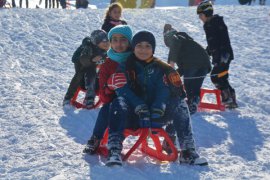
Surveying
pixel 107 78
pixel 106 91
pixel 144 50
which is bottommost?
pixel 106 91

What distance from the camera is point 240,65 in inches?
373

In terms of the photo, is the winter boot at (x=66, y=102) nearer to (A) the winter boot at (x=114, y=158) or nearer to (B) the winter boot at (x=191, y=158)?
(A) the winter boot at (x=114, y=158)

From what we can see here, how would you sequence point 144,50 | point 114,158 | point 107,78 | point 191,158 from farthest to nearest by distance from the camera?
1. point 107,78
2. point 144,50
3. point 191,158
4. point 114,158

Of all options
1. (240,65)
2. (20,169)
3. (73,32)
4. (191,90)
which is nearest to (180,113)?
(20,169)

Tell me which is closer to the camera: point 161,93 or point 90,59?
point 161,93

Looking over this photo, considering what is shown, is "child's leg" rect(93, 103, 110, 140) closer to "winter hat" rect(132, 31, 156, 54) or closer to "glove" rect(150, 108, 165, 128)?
"glove" rect(150, 108, 165, 128)

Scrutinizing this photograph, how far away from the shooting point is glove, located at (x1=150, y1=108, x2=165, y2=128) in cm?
401

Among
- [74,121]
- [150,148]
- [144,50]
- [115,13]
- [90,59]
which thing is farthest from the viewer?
[115,13]

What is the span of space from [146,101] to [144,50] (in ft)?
1.41

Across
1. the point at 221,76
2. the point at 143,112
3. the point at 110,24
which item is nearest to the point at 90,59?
the point at 110,24

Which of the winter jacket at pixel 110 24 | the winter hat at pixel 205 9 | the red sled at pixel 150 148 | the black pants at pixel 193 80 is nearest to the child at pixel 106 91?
the red sled at pixel 150 148

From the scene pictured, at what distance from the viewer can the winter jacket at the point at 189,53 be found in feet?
19.8

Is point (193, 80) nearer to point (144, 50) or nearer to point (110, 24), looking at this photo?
point (144, 50)

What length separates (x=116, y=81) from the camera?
419 cm
